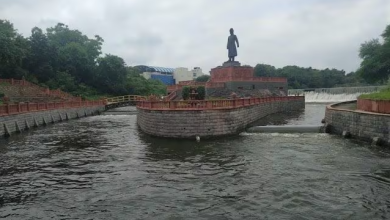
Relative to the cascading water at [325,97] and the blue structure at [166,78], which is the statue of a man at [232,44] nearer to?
the cascading water at [325,97]

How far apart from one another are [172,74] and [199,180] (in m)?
97.6

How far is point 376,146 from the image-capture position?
1349 cm

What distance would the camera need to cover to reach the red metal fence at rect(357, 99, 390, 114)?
14.0 m

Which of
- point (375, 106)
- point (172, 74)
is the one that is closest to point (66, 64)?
point (375, 106)

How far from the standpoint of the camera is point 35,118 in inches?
984

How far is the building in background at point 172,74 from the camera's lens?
318ft

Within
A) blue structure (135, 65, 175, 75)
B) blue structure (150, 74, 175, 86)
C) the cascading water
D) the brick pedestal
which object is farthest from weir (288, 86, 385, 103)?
blue structure (135, 65, 175, 75)

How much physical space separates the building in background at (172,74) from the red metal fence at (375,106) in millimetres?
79196

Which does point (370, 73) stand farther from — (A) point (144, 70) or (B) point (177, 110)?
(A) point (144, 70)

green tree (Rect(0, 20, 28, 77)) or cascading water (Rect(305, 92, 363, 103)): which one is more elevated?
green tree (Rect(0, 20, 28, 77))

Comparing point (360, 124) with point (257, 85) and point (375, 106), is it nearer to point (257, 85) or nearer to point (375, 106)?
point (375, 106)

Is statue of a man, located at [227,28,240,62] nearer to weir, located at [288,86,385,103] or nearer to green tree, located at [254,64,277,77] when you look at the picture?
weir, located at [288,86,385,103]

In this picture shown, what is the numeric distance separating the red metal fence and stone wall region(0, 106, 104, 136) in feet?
69.6

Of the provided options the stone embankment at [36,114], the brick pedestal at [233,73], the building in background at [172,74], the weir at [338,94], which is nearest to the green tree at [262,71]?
the weir at [338,94]
